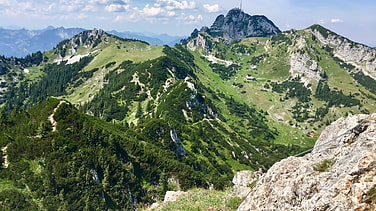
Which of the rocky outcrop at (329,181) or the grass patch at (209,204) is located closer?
the rocky outcrop at (329,181)

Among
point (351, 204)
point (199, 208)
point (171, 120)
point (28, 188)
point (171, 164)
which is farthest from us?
point (171, 120)

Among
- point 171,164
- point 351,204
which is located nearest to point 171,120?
point 171,164

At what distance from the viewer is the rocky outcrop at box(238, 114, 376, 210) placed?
39.7 ft

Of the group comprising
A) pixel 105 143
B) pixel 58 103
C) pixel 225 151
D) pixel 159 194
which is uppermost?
pixel 58 103

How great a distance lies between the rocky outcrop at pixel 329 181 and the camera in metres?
12.1

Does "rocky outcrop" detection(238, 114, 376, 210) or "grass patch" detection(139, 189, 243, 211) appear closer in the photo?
"rocky outcrop" detection(238, 114, 376, 210)

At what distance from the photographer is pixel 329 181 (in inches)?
555

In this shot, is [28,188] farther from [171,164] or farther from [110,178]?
[171,164]

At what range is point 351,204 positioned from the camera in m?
11.8

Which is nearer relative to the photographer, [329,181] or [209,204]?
[329,181]

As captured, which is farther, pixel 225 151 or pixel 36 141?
pixel 225 151

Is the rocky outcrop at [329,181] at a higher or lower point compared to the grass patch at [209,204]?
higher

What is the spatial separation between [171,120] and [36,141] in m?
103

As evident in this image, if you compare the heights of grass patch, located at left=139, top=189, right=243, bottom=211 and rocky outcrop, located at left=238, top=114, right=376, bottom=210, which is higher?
rocky outcrop, located at left=238, top=114, right=376, bottom=210
